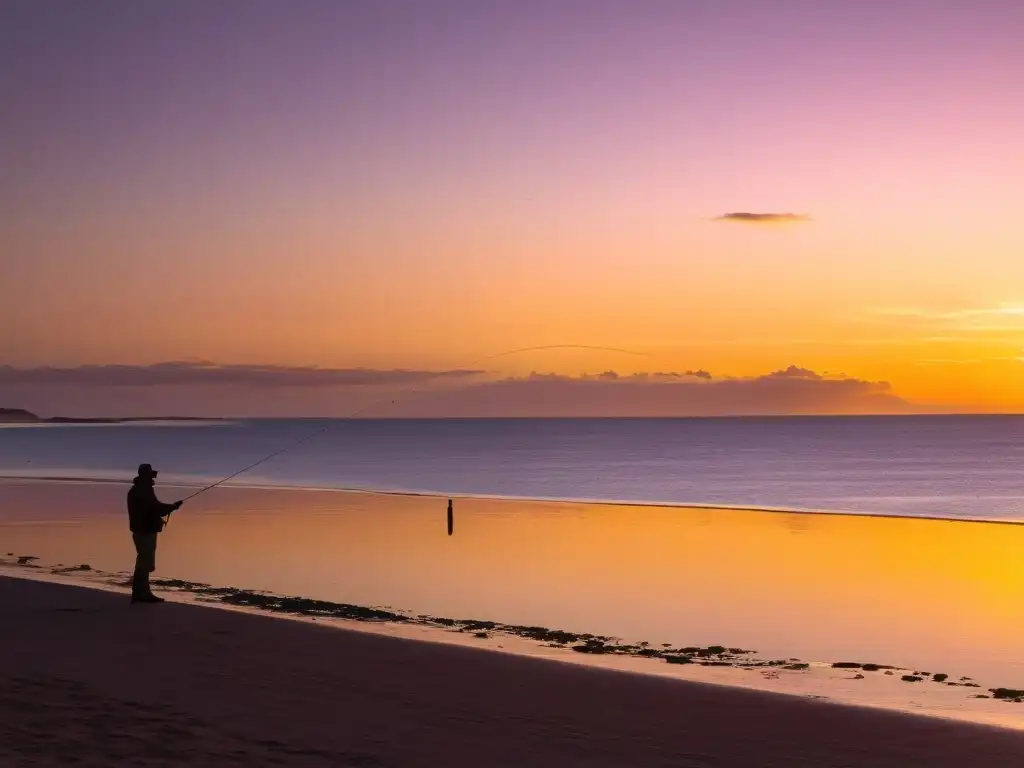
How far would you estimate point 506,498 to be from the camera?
153 ft

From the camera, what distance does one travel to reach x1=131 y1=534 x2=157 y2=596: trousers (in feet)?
49.9

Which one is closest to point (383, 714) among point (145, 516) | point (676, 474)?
point (145, 516)

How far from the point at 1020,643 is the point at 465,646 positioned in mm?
8591

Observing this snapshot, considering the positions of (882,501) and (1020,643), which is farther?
(882,501)

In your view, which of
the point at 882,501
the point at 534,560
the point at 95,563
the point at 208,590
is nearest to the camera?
the point at 208,590

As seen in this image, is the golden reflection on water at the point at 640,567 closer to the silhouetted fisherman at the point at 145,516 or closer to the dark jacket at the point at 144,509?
the silhouetted fisherman at the point at 145,516

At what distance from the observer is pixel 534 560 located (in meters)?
24.5

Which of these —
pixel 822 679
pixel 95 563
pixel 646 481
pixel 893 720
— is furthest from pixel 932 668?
pixel 646 481

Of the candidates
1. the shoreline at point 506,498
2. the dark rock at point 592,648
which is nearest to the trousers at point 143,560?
the dark rock at point 592,648

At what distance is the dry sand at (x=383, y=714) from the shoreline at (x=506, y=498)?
29697 millimetres

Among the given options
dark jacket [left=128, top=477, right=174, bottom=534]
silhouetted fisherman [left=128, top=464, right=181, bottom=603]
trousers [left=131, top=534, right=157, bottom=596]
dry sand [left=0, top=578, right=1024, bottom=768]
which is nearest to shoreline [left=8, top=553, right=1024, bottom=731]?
dry sand [left=0, top=578, right=1024, bottom=768]

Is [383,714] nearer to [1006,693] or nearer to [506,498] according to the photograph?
[1006,693]

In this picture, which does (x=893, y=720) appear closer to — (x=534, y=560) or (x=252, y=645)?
(x=252, y=645)

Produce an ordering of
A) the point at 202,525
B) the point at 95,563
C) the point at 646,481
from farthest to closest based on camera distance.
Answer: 1. the point at 646,481
2. the point at 202,525
3. the point at 95,563
